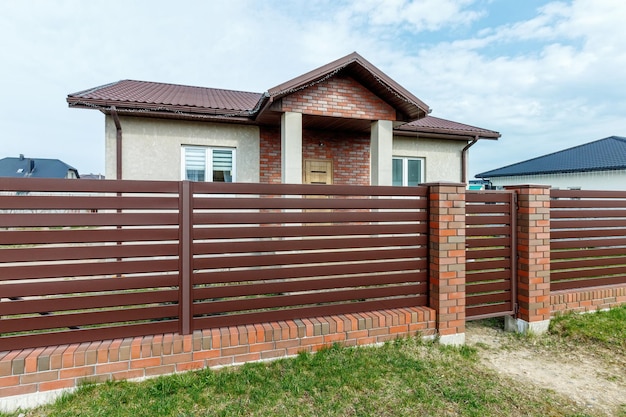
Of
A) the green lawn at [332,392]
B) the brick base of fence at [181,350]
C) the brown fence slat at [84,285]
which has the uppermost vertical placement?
the brown fence slat at [84,285]

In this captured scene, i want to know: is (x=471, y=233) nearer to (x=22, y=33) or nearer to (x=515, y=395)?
(x=515, y=395)

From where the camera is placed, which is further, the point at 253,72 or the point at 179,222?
the point at 253,72

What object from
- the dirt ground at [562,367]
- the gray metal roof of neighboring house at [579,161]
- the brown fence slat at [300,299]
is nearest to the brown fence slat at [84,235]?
the brown fence slat at [300,299]

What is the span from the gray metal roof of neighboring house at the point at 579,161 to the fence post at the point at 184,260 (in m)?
21.1

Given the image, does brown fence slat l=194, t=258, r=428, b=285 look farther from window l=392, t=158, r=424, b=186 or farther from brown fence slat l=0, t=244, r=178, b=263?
window l=392, t=158, r=424, b=186

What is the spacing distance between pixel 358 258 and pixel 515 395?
170 centimetres

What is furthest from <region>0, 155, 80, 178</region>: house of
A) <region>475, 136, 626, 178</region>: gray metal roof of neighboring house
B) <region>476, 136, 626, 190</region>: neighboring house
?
<region>476, 136, 626, 190</region>: neighboring house

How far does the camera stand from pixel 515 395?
2631mm

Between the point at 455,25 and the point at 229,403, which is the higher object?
the point at 455,25

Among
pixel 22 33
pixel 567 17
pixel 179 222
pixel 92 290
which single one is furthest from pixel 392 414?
pixel 22 33

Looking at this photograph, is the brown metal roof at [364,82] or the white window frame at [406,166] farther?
the white window frame at [406,166]

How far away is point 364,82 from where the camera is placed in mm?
6672

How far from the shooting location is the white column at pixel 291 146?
6273 mm

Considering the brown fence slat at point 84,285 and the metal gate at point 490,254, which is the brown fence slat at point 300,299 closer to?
the brown fence slat at point 84,285
